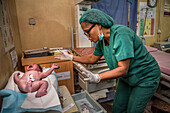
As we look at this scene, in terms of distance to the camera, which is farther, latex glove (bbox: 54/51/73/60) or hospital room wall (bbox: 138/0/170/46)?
hospital room wall (bbox: 138/0/170/46)

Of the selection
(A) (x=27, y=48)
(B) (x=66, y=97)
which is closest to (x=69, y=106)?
(B) (x=66, y=97)

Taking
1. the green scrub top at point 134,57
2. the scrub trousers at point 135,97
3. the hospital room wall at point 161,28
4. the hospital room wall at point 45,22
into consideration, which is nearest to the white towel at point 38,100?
the green scrub top at point 134,57

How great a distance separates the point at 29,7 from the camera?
2000mm

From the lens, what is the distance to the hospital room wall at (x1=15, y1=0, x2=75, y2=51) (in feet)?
6.57

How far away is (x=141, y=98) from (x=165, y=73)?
1.08 metres

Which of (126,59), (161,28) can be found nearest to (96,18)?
(126,59)

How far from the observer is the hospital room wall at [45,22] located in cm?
200

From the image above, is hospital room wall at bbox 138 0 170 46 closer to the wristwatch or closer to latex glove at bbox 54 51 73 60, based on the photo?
the wristwatch

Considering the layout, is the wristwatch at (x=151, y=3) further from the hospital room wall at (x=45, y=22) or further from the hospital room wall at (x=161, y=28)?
the hospital room wall at (x=45, y=22)

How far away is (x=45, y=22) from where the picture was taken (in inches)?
84.1

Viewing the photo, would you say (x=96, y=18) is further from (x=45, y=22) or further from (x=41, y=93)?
(x=45, y=22)

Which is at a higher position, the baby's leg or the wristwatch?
the wristwatch

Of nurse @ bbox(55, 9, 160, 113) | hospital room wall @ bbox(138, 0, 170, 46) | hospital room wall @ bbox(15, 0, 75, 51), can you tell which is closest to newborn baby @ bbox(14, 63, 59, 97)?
nurse @ bbox(55, 9, 160, 113)

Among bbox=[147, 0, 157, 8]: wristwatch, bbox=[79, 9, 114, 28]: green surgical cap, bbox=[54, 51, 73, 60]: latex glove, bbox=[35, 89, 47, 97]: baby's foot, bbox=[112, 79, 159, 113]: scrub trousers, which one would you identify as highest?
bbox=[147, 0, 157, 8]: wristwatch
